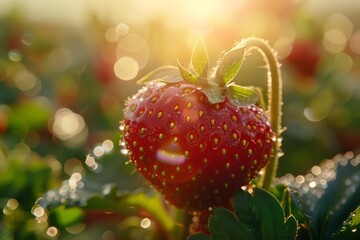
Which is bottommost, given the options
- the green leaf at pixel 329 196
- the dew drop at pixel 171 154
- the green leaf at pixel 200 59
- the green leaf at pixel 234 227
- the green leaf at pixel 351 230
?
the green leaf at pixel 329 196

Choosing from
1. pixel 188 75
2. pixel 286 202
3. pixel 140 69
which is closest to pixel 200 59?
pixel 188 75

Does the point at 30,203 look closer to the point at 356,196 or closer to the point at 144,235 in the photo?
the point at 144,235

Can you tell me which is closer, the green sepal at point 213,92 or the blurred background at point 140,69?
the green sepal at point 213,92

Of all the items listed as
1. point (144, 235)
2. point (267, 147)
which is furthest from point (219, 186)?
point (144, 235)

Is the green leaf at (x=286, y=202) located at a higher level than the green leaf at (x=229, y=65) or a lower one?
lower

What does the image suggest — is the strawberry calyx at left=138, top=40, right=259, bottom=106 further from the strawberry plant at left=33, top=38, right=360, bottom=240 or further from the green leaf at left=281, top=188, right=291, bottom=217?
the green leaf at left=281, top=188, right=291, bottom=217

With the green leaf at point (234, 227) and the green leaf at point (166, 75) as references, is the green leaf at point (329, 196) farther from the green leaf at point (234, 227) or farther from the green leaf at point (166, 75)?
the green leaf at point (166, 75)

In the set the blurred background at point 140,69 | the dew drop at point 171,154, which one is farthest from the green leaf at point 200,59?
the blurred background at point 140,69
